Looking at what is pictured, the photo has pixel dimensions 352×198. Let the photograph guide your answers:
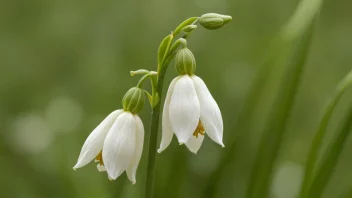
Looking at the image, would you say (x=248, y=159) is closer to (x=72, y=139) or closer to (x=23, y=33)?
(x=72, y=139)

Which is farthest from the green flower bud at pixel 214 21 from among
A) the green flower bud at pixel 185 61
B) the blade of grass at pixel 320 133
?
the blade of grass at pixel 320 133

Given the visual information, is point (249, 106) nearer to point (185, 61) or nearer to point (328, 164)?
point (328, 164)

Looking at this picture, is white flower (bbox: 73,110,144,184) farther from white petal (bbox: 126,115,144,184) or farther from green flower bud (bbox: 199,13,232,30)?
green flower bud (bbox: 199,13,232,30)

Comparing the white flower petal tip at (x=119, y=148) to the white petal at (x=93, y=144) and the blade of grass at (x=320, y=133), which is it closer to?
the white petal at (x=93, y=144)

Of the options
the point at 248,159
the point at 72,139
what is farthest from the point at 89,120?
the point at 248,159

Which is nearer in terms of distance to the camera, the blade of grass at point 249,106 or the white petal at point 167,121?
the white petal at point 167,121

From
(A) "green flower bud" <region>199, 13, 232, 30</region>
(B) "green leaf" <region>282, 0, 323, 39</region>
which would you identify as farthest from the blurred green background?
(A) "green flower bud" <region>199, 13, 232, 30</region>

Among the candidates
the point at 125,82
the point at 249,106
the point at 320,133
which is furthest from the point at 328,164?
the point at 125,82
